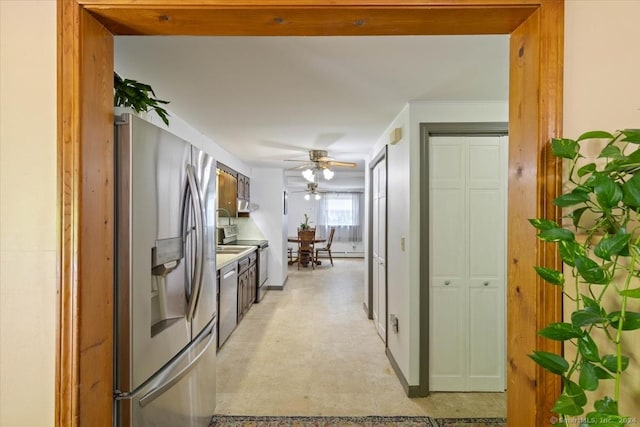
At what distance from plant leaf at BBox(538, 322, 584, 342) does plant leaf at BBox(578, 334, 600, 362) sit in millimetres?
16

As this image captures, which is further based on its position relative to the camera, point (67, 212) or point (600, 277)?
point (67, 212)

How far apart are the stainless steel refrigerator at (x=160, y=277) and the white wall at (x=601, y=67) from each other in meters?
1.47

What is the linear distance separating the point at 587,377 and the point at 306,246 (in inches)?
307

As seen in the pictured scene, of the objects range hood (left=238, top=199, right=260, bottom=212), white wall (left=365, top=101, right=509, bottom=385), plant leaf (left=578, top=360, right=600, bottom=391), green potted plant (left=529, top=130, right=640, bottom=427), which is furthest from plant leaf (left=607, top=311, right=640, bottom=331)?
range hood (left=238, top=199, right=260, bottom=212)

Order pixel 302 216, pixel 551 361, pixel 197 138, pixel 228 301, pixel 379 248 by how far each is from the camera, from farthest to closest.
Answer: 1. pixel 302 216
2. pixel 379 248
3. pixel 228 301
4. pixel 197 138
5. pixel 551 361

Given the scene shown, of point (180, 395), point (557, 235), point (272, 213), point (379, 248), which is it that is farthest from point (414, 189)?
point (272, 213)

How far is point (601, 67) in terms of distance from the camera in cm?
81

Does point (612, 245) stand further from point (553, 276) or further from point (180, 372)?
point (180, 372)

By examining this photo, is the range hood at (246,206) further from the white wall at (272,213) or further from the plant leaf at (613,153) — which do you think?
the plant leaf at (613,153)

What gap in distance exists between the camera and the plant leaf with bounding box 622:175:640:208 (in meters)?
0.58

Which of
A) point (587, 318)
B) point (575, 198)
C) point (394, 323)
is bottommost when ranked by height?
point (394, 323)

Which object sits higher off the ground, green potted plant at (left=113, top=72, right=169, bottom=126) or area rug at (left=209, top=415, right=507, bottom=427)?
green potted plant at (left=113, top=72, right=169, bottom=126)

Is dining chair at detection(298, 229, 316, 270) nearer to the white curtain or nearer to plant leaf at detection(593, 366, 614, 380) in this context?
the white curtain

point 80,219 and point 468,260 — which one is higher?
point 80,219
